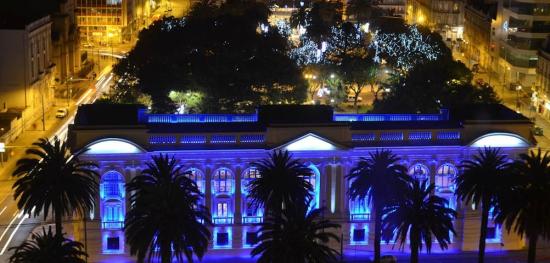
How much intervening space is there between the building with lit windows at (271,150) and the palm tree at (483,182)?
5507 millimetres

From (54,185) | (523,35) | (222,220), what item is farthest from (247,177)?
(523,35)

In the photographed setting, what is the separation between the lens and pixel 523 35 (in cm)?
15638

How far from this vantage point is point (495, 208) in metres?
71.9

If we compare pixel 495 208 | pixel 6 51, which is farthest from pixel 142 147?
pixel 6 51

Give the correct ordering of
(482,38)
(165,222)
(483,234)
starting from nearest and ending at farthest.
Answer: (165,222)
(483,234)
(482,38)

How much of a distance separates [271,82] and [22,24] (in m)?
44.8

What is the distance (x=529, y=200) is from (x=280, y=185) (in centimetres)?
1836

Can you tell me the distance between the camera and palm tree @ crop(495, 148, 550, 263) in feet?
227

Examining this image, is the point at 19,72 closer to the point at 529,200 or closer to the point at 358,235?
the point at 358,235

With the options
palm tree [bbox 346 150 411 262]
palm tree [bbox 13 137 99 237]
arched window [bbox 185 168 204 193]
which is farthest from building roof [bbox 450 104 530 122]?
palm tree [bbox 13 137 99 237]

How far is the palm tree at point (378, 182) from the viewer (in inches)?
2795

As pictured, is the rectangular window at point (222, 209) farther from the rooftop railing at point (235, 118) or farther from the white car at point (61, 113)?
the white car at point (61, 113)

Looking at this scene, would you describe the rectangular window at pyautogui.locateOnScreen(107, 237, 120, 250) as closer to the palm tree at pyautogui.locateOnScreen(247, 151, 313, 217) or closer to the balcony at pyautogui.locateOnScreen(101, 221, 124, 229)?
the balcony at pyautogui.locateOnScreen(101, 221, 124, 229)

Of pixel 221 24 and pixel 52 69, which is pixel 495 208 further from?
pixel 52 69
